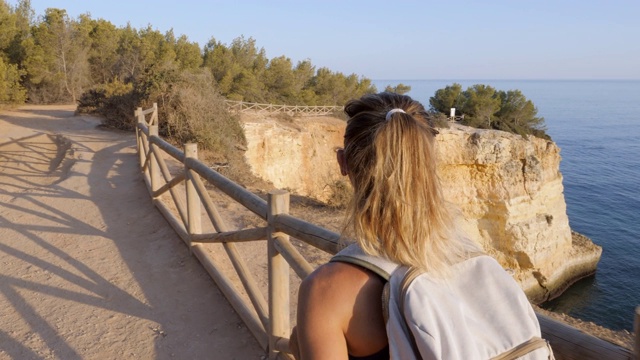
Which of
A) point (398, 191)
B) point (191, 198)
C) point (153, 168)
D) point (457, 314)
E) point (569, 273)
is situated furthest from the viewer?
point (569, 273)

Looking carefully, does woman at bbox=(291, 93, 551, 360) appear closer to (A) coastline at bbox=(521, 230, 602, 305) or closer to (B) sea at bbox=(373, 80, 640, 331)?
(B) sea at bbox=(373, 80, 640, 331)

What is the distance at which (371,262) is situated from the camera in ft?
3.92

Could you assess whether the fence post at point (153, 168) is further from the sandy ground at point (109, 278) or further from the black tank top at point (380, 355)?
the black tank top at point (380, 355)

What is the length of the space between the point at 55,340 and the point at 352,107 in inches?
142

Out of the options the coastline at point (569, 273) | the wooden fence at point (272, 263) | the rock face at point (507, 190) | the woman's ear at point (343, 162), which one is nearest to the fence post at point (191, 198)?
the wooden fence at point (272, 263)

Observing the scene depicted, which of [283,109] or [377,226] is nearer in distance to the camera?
[377,226]

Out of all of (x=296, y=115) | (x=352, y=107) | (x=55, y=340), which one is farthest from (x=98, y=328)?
(x=296, y=115)

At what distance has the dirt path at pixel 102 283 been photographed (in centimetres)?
368

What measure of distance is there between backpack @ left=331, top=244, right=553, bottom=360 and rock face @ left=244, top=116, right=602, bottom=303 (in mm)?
17423

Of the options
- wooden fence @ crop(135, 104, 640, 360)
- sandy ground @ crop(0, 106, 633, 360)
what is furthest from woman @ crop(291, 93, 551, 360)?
sandy ground @ crop(0, 106, 633, 360)

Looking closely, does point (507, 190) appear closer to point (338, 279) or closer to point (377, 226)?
point (377, 226)

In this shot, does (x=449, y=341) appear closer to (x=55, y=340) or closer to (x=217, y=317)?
(x=217, y=317)

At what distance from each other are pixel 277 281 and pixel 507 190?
59.1 feet

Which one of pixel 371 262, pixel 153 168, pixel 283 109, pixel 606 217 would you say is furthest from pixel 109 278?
pixel 606 217
